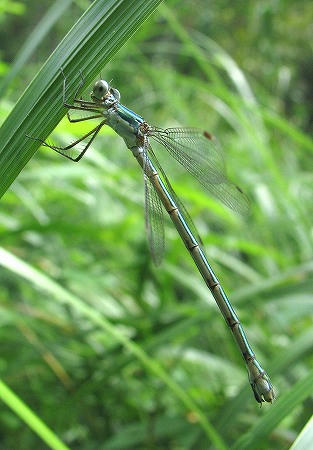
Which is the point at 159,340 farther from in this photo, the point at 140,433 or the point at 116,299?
the point at 116,299

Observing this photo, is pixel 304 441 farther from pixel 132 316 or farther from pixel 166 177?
pixel 132 316

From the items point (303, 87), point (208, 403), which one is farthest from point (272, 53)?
point (208, 403)

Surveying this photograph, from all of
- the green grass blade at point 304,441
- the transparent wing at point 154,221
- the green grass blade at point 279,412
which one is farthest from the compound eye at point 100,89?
the green grass blade at point 304,441

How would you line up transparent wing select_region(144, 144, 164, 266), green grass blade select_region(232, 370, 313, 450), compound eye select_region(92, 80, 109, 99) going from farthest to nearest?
transparent wing select_region(144, 144, 164, 266)
compound eye select_region(92, 80, 109, 99)
green grass blade select_region(232, 370, 313, 450)

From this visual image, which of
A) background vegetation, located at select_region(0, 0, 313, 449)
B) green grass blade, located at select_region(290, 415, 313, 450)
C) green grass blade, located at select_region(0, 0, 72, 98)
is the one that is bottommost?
green grass blade, located at select_region(290, 415, 313, 450)

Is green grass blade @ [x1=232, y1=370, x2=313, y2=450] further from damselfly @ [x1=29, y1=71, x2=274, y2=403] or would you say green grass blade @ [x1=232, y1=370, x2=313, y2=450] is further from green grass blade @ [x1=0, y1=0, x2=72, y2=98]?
green grass blade @ [x1=0, y1=0, x2=72, y2=98]

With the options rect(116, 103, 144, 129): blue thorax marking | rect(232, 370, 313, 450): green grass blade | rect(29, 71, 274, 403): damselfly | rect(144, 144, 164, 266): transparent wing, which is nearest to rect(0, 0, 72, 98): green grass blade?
rect(29, 71, 274, 403): damselfly

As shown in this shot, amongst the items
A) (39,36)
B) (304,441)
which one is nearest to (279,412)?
(304,441)
